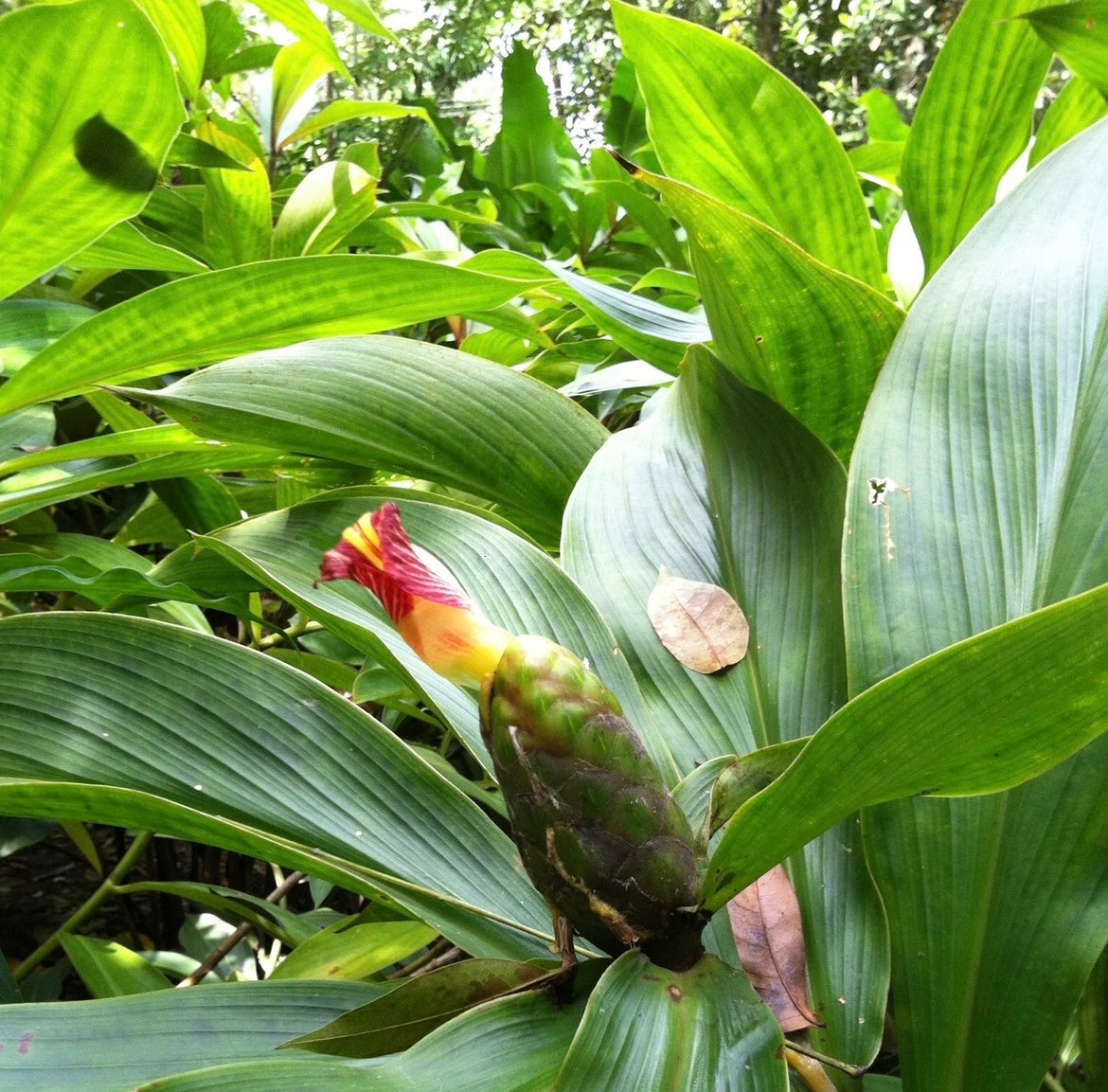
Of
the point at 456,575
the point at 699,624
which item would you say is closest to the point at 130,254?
the point at 456,575

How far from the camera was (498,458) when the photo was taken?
0.56m

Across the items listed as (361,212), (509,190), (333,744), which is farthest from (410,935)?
(509,190)

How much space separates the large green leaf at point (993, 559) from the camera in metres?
0.34

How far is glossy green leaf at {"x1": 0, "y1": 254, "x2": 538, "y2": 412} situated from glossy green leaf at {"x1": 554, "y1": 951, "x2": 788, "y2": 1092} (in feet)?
1.13

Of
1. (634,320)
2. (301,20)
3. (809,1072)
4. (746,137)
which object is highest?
(301,20)

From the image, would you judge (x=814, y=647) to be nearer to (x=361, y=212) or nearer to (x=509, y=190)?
(x=361, y=212)

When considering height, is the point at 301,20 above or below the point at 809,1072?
above

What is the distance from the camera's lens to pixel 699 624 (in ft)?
1.45

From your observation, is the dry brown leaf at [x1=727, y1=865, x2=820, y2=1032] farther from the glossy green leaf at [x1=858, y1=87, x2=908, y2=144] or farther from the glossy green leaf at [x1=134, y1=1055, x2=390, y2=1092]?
the glossy green leaf at [x1=858, y1=87, x2=908, y2=144]

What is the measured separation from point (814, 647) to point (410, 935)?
1.02ft

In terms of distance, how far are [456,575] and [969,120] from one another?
0.48 meters

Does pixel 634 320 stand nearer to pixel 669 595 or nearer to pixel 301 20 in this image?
pixel 669 595

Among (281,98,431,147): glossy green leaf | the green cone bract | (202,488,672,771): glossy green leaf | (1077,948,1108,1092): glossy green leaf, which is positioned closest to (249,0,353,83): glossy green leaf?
(281,98,431,147): glossy green leaf

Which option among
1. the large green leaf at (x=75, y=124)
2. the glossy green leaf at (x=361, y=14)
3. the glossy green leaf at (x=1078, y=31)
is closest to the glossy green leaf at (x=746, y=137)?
the glossy green leaf at (x=1078, y=31)
